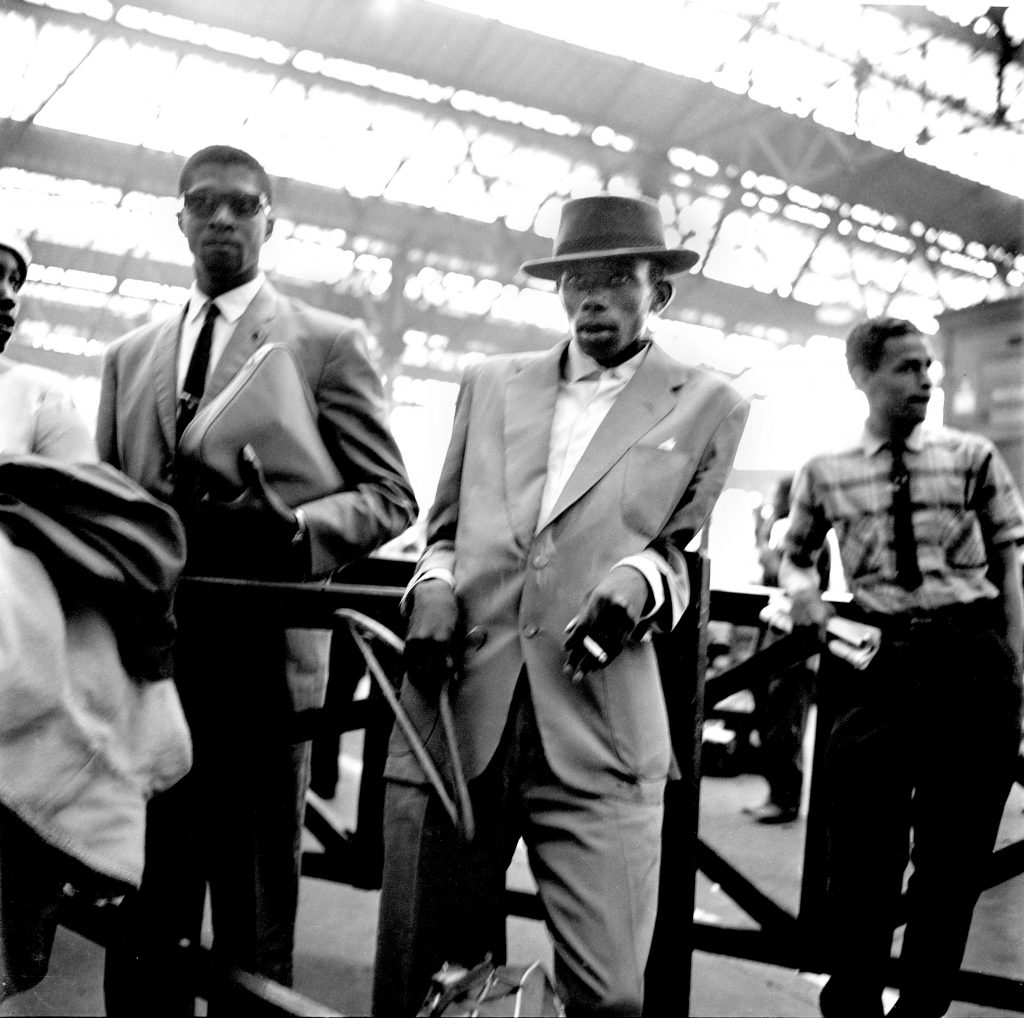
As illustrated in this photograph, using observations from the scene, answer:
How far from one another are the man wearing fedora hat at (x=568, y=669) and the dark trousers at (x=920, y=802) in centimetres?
107

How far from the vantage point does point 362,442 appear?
211cm

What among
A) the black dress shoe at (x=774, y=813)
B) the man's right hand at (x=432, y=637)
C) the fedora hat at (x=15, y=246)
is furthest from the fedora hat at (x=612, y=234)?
the black dress shoe at (x=774, y=813)

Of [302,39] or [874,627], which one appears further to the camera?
[302,39]

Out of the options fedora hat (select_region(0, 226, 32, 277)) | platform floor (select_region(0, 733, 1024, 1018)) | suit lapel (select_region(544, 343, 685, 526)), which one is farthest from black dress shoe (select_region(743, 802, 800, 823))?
fedora hat (select_region(0, 226, 32, 277))

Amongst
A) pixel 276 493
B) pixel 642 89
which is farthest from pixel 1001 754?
pixel 642 89

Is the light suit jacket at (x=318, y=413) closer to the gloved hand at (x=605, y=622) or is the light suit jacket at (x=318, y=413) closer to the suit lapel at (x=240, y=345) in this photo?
the suit lapel at (x=240, y=345)

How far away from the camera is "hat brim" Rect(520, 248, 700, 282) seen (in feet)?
5.63

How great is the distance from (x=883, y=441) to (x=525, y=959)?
2.18 m

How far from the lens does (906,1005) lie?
7.79 ft

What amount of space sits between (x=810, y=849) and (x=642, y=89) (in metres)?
9.53

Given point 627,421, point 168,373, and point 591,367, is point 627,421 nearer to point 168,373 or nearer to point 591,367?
point 591,367

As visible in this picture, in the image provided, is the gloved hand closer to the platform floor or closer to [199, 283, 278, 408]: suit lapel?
[199, 283, 278, 408]: suit lapel

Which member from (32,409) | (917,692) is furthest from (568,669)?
(917,692)

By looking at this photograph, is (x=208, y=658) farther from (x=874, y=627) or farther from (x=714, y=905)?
(x=714, y=905)
